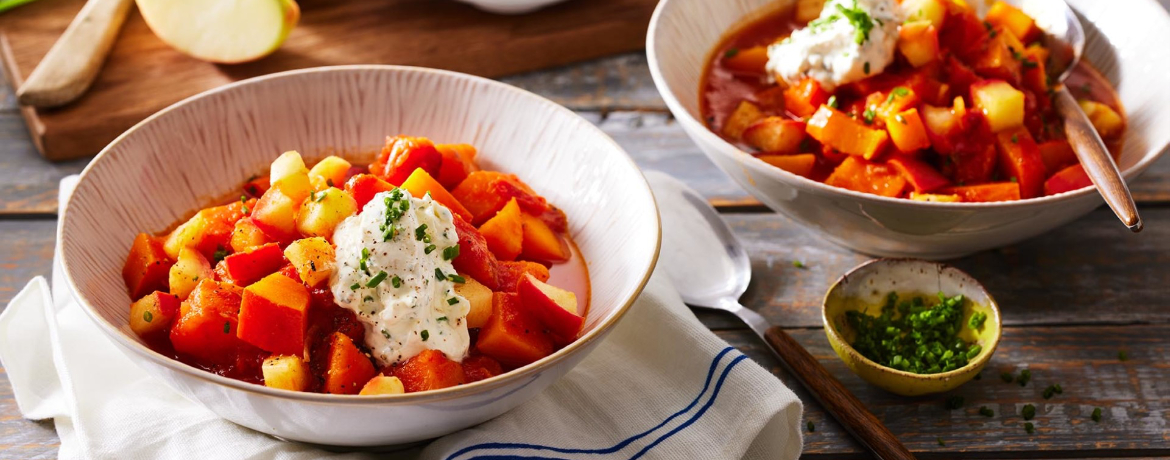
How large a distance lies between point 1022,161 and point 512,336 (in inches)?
53.3

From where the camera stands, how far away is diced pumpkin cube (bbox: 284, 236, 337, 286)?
5.67 feet

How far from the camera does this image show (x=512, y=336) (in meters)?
1.75

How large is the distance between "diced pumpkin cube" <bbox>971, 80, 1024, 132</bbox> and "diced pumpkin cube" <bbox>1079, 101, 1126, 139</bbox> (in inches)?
11.3

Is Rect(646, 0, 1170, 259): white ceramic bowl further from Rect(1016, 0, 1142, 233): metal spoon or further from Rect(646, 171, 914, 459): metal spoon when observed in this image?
Rect(646, 171, 914, 459): metal spoon

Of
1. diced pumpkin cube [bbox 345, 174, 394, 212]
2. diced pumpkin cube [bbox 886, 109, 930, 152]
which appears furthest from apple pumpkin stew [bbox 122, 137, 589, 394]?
diced pumpkin cube [bbox 886, 109, 930, 152]

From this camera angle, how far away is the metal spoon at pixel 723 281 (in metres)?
1.94

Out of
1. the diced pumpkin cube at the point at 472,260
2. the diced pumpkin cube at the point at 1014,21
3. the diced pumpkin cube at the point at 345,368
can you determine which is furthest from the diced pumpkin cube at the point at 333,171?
the diced pumpkin cube at the point at 1014,21

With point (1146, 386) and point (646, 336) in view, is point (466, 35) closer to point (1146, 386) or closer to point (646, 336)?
point (646, 336)

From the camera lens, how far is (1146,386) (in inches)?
85.4

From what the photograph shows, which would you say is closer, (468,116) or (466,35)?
(468,116)

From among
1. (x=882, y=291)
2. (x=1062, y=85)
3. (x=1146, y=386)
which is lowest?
(x=1146, y=386)

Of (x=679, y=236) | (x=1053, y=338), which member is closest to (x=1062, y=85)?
(x=1053, y=338)

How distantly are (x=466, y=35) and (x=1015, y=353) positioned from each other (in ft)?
6.46

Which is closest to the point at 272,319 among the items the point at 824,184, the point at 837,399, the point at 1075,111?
the point at 837,399
